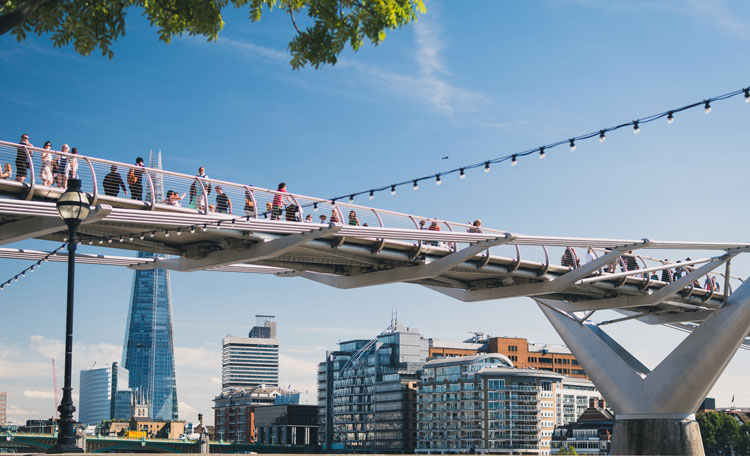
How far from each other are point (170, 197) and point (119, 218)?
234cm

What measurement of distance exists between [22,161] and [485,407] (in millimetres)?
110710

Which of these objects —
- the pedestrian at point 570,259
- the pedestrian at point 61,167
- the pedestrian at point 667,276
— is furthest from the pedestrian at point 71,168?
the pedestrian at point 667,276

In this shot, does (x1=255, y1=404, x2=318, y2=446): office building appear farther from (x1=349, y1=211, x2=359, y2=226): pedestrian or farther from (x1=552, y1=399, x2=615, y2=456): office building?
(x1=349, y1=211, x2=359, y2=226): pedestrian

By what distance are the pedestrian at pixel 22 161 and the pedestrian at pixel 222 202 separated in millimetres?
5542

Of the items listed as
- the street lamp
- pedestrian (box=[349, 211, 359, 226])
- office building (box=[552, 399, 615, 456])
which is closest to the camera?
the street lamp

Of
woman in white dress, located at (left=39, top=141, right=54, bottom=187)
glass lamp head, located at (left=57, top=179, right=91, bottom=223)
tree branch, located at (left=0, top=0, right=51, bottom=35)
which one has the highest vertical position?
woman in white dress, located at (left=39, top=141, right=54, bottom=187)

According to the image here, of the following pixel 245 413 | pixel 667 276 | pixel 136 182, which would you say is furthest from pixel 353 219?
pixel 245 413

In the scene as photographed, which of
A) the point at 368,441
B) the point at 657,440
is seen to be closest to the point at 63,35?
the point at 657,440

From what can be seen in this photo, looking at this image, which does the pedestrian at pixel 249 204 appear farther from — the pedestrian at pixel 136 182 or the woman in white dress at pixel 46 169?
the woman in white dress at pixel 46 169

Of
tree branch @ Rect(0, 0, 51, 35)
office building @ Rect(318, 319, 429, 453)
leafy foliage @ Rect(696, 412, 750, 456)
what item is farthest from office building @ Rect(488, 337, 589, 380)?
tree branch @ Rect(0, 0, 51, 35)

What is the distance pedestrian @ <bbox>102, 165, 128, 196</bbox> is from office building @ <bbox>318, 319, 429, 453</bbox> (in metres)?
117

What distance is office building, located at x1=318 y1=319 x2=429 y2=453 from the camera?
140375mm

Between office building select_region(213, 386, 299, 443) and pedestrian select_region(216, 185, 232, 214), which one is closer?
pedestrian select_region(216, 185, 232, 214)

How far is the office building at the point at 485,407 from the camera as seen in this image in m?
127
